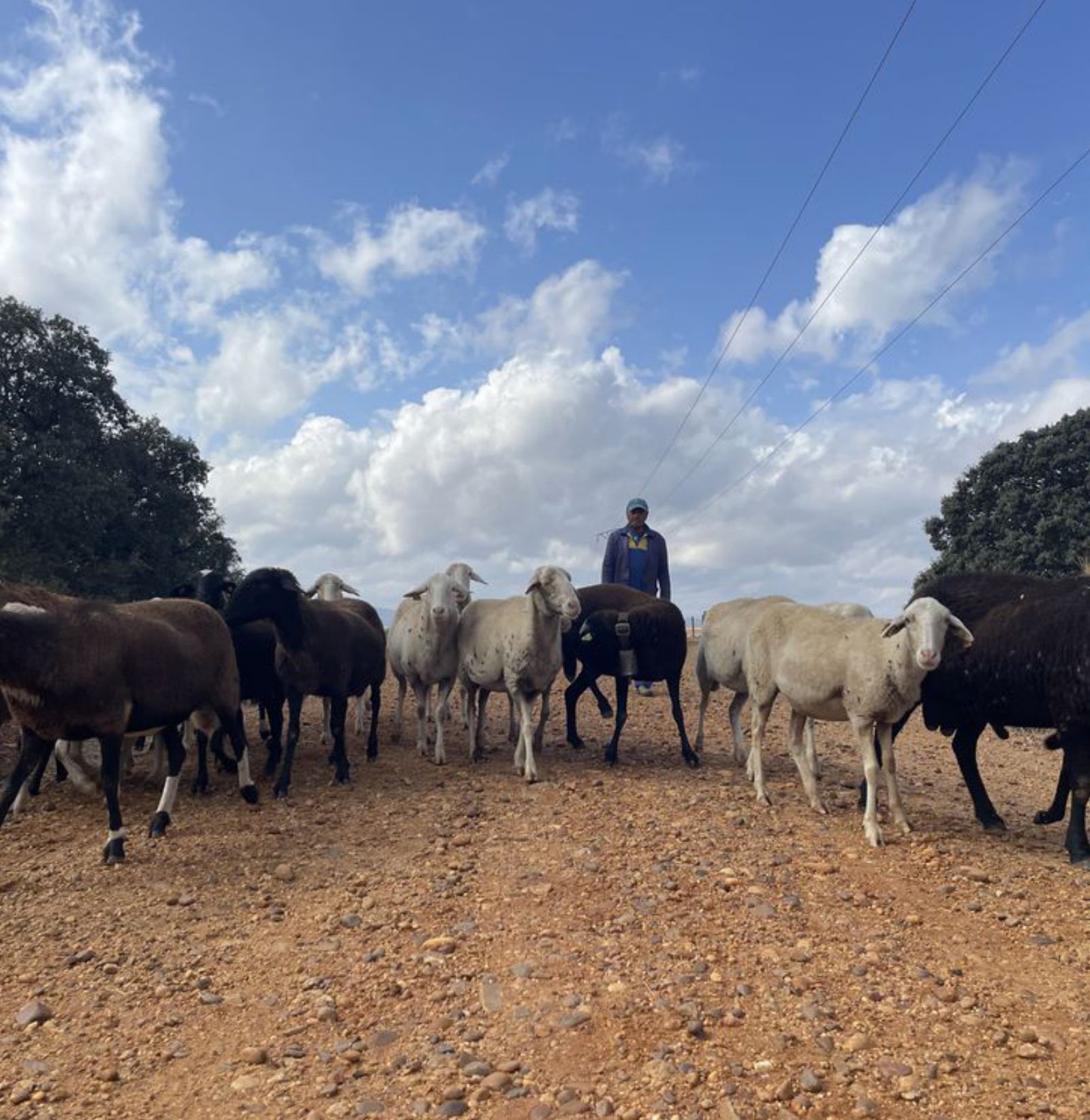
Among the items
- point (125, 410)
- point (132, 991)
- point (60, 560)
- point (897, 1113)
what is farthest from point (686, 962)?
point (125, 410)

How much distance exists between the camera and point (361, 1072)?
4.04 m

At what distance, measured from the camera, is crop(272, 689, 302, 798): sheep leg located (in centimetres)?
898

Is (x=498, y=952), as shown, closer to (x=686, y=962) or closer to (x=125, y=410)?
(x=686, y=962)

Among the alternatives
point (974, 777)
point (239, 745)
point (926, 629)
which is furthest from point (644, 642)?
point (239, 745)

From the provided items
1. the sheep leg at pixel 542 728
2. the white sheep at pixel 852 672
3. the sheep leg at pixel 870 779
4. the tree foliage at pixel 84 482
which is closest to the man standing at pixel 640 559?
the sheep leg at pixel 542 728

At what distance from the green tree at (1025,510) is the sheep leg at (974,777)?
2622 cm

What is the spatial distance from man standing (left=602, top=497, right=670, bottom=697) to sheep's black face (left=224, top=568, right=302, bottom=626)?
18.4ft

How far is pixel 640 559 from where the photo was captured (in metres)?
13.6

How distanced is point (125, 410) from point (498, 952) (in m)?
26.7

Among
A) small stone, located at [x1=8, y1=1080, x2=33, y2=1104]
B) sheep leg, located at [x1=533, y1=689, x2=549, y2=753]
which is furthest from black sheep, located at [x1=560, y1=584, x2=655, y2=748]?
small stone, located at [x1=8, y1=1080, x2=33, y2=1104]

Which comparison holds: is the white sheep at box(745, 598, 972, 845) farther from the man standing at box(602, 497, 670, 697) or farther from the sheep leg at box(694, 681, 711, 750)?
the man standing at box(602, 497, 670, 697)

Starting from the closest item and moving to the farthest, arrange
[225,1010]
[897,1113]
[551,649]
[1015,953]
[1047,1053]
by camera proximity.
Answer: [897,1113] → [1047,1053] → [225,1010] → [1015,953] → [551,649]

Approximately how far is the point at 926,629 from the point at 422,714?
22.5 ft

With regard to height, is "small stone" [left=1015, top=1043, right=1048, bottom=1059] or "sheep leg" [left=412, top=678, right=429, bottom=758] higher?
"sheep leg" [left=412, top=678, right=429, bottom=758]
